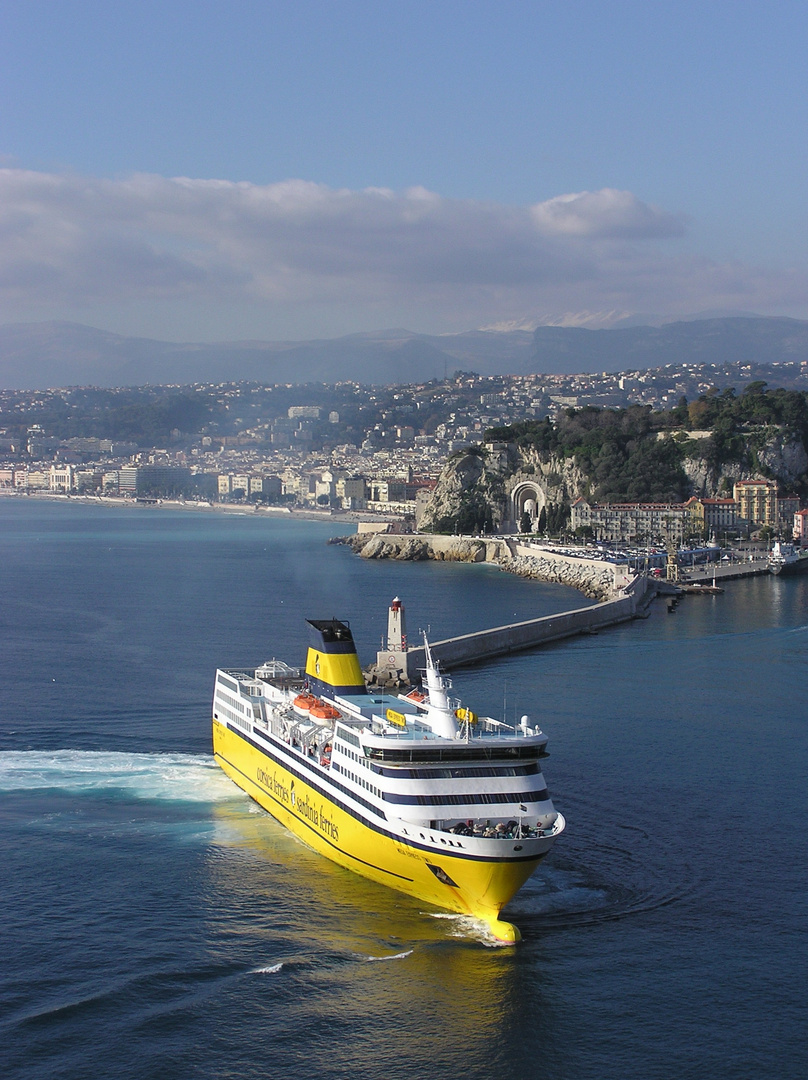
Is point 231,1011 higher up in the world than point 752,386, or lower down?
lower down

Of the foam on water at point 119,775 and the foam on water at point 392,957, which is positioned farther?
the foam on water at point 119,775

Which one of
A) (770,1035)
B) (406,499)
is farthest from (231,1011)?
(406,499)

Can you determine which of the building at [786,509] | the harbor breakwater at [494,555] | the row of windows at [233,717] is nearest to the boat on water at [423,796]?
the row of windows at [233,717]

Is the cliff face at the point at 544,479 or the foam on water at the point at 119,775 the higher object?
the cliff face at the point at 544,479

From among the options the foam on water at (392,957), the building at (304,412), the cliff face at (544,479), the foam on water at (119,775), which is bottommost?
the foam on water at (392,957)

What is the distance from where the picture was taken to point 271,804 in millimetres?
16281

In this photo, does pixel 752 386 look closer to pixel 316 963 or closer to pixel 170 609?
pixel 170 609

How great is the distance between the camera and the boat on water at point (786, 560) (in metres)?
54.2

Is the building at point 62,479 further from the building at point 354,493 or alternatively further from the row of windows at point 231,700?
the row of windows at point 231,700

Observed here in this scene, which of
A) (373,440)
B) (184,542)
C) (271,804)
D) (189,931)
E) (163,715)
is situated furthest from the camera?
(373,440)

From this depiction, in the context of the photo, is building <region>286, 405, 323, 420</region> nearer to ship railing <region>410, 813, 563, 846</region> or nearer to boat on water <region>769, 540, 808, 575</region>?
boat on water <region>769, 540, 808, 575</region>

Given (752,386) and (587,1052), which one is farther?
(752,386)

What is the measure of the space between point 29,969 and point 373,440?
5870 inches

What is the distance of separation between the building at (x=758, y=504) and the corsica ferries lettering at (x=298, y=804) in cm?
5389
